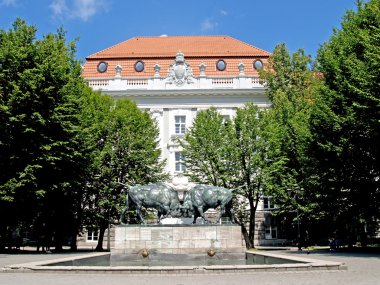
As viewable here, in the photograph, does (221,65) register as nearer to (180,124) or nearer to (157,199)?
(180,124)

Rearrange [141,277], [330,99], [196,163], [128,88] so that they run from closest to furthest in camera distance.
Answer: [141,277], [330,99], [196,163], [128,88]

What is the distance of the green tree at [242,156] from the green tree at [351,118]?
7.77 metres

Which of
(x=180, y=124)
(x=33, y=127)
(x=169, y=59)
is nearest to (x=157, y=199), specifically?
(x=33, y=127)

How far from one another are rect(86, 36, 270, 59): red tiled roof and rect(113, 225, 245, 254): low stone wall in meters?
30.1

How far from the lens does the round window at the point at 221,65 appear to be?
4669 centimetres

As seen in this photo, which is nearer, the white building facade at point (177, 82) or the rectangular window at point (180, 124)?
the white building facade at point (177, 82)

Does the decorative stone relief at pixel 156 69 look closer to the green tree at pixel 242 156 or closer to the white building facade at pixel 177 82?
the white building facade at pixel 177 82

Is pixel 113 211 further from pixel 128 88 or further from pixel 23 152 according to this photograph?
pixel 128 88

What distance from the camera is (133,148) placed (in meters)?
34.1

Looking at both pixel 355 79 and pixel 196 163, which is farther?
pixel 196 163

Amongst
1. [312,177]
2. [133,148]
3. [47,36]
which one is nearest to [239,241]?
[312,177]

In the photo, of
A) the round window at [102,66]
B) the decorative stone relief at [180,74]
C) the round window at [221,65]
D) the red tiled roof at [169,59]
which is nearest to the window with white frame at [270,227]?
the red tiled roof at [169,59]

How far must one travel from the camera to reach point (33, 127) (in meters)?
24.9

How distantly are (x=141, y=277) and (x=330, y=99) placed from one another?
16.1 m
